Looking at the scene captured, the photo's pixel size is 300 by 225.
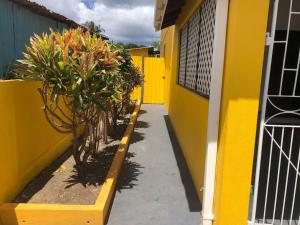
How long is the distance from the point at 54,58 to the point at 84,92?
1.99ft

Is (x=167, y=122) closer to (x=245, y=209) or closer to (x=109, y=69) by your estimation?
(x=109, y=69)

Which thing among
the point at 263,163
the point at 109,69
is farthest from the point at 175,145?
the point at 109,69

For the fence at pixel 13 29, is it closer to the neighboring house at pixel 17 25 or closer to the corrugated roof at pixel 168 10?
the neighboring house at pixel 17 25

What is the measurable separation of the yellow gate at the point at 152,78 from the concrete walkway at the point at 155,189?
8.02m

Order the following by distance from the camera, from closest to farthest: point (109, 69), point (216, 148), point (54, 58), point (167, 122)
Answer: point (216, 148)
point (54, 58)
point (109, 69)
point (167, 122)

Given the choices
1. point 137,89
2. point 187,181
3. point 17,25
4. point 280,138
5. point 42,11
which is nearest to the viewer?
point 187,181

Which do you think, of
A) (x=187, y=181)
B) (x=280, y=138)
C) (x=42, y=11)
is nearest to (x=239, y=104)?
(x=187, y=181)

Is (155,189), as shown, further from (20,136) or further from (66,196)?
(20,136)

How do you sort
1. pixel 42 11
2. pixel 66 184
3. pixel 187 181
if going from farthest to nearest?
pixel 42 11
pixel 187 181
pixel 66 184

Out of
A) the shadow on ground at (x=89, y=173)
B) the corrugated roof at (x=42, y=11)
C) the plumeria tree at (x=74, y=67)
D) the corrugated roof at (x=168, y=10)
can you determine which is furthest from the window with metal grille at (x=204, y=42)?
the corrugated roof at (x=42, y=11)

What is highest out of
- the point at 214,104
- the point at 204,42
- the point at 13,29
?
the point at 13,29

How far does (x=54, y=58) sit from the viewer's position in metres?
4.02

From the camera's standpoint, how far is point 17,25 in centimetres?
588

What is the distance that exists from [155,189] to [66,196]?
141 centimetres
